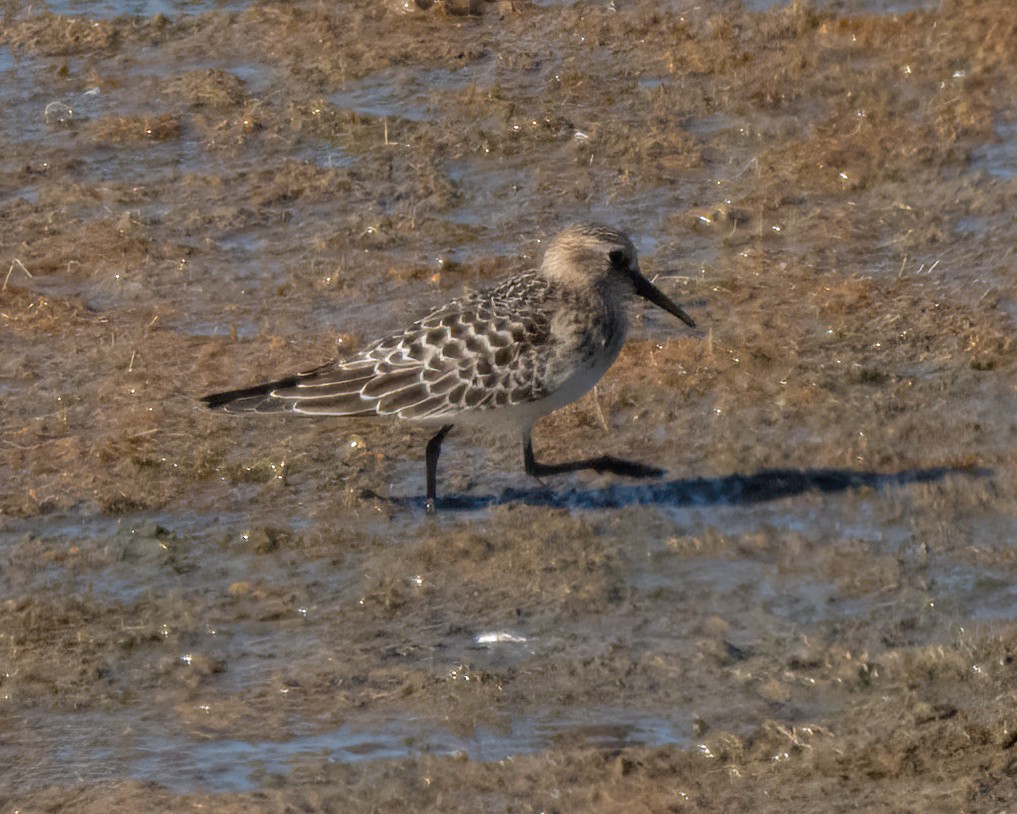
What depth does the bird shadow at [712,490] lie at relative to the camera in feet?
27.3

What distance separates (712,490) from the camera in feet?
27.5

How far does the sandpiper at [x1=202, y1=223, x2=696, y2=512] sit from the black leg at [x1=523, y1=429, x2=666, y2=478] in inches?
6.8

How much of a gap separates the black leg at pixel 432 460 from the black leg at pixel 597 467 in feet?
1.50

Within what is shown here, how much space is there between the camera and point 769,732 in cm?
656

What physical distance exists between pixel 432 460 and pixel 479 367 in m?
0.64

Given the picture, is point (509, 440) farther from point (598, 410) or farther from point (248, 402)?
point (248, 402)

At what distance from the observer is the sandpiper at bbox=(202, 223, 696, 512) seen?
A: 7.98 meters

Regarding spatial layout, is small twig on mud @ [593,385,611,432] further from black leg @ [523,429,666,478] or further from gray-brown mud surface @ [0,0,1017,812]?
black leg @ [523,429,666,478]

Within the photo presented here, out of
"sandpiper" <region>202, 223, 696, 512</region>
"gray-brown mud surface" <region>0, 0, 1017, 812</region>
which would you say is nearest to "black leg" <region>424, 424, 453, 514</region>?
"sandpiper" <region>202, 223, 696, 512</region>

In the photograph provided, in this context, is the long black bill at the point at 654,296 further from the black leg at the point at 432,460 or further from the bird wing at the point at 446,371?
the black leg at the point at 432,460

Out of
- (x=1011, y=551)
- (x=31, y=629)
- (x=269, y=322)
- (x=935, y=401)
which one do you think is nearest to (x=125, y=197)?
(x=269, y=322)

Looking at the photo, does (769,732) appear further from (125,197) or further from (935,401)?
(125,197)

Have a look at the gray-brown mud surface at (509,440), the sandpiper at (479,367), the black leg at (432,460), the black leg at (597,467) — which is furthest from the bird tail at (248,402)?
the black leg at (597,467)

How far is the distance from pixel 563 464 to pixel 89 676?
9.04 feet
